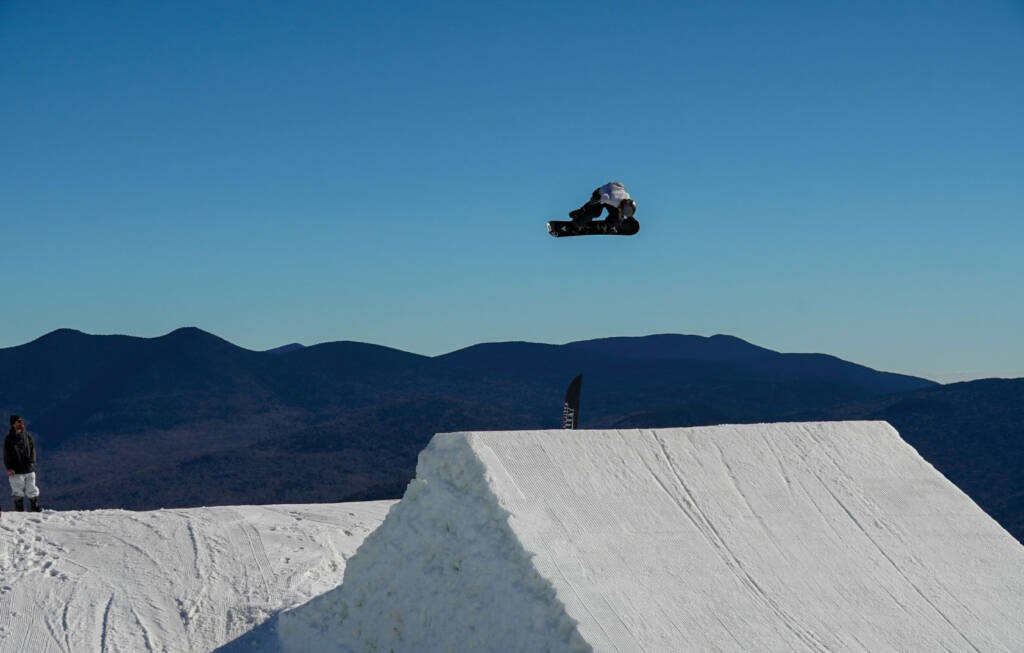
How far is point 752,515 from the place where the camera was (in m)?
9.75

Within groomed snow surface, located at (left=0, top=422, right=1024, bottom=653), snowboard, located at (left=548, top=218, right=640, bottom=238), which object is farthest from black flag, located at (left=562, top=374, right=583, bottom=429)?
snowboard, located at (left=548, top=218, right=640, bottom=238)

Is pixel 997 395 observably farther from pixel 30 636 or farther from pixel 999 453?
pixel 30 636

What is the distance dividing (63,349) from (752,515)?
315ft

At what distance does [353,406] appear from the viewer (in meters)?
86.2

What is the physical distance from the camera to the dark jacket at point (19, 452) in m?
13.9

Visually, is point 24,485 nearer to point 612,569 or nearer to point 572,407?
point 572,407

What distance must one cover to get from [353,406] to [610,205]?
76.4 metres

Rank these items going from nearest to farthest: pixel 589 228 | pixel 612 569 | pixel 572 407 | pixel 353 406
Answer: pixel 612 569
pixel 572 407
pixel 589 228
pixel 353 406

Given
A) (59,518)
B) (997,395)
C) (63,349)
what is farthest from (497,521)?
(63,349)

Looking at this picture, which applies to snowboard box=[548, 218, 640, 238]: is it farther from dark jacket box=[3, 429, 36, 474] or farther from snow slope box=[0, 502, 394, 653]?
dark jacket box=[3, 429, 36, 474]

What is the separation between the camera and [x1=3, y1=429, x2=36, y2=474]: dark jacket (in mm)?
13930

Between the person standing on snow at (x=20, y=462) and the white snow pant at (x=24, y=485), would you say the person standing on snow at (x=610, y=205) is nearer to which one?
the person standing on snow at (x=20, y=462)

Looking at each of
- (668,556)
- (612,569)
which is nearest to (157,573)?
(612,569)

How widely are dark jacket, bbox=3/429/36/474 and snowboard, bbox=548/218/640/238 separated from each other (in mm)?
8328
